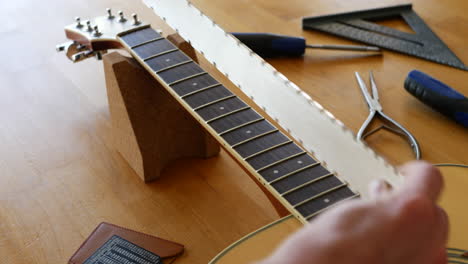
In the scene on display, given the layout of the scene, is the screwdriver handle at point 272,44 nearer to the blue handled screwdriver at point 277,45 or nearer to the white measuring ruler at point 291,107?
the blue handled screwdriver at point 277,45

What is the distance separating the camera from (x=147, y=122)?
2.15 feet

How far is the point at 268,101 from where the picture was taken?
470 millimetres

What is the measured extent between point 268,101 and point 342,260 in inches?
10.7

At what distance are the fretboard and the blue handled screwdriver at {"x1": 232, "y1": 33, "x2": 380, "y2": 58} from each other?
0.20 m

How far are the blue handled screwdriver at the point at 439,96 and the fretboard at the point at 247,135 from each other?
291 mm

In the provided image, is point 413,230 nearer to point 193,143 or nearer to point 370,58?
point 193,143

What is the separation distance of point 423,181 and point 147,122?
46cm

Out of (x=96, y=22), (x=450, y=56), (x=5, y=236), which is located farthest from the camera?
(x=450, y=56)

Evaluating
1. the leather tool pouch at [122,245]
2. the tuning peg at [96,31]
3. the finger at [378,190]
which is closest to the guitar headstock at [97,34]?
the tuning peg at [96,31]

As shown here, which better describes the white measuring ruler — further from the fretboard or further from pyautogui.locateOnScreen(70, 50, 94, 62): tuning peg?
pyautogui.locateOnScreen(70, 50, 94, 62): tuning peg

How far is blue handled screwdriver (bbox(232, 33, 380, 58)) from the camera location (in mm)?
816

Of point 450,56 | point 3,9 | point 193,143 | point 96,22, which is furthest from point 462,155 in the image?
point 3,9

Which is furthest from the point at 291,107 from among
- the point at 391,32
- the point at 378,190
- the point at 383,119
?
the point at 391,32

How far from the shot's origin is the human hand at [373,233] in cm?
21
